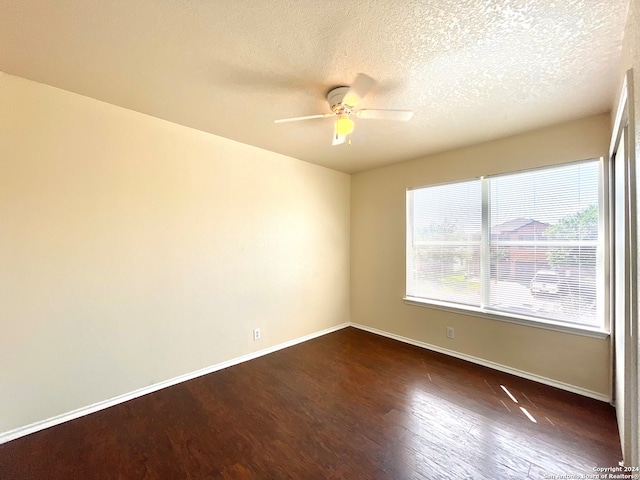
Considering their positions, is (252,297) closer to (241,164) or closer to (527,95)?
(241,164)

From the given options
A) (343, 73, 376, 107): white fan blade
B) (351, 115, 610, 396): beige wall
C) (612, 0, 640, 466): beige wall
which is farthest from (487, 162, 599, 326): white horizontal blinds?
(343, 73, 376, 107): white fan blade

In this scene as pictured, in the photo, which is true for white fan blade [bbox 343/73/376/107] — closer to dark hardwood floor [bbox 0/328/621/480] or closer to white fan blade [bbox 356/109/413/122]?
white fan blade [bbox 356/109/413/122]

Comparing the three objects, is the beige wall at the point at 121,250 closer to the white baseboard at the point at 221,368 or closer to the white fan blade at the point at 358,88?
the white baseboard at the point at 221,368

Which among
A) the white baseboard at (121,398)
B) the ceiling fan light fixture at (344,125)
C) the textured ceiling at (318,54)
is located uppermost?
the textured ceiling at (318,54)

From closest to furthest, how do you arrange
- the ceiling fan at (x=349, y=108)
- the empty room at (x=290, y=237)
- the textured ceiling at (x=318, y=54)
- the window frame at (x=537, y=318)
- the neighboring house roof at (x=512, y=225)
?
the textured ceiling at (x=318, y=54) < the empty room at (x=290, y=237) < the ceiling fan at (x=349, y=108) < the window frame at (x=537, y=318) < the neighboring house roof at (x=512, y=225)

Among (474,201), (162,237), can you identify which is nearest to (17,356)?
(162,237)

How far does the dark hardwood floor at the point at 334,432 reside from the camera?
1.64 metres

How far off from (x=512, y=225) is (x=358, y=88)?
7.38 feet

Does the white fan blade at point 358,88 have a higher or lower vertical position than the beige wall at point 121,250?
higher

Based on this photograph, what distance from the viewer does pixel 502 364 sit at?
9.44ft

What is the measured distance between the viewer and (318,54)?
1655 mm

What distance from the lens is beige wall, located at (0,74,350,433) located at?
1915mm

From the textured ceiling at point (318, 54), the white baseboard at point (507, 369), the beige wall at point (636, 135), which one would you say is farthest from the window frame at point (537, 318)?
the beige wall at point (636, 135)

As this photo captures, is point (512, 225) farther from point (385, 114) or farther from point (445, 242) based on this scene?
point (385, 114)
